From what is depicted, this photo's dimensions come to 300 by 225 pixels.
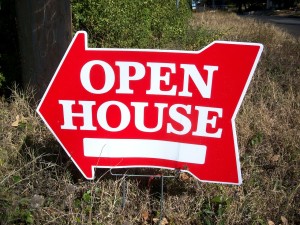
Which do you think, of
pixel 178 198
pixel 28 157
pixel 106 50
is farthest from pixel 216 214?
pixel 28 157

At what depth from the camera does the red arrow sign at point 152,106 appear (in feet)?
7.19

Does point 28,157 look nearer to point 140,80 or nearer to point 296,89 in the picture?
point 140,80

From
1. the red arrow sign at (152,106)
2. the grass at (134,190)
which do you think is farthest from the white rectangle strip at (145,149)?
the grass at (134,190)

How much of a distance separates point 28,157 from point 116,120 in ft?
3.30

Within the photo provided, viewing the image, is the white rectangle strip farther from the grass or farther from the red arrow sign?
the grass

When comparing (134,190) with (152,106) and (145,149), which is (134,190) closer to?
(145,149)

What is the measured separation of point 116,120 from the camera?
2.34 m

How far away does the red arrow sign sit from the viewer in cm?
219

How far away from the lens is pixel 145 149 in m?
2.38

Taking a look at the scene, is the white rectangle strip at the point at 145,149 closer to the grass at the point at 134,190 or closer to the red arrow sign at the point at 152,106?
the red arrow sign at the point at 152,106

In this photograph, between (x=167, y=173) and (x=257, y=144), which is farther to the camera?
(x=257, y=144)

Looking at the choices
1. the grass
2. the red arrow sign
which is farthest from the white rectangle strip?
the grass

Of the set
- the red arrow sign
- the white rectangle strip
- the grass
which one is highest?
the red arrow sign

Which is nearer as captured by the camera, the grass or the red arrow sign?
the red arrow sign
